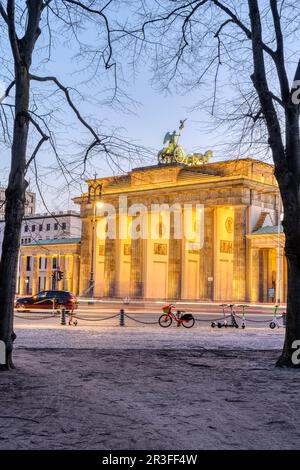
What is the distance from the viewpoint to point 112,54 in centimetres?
1286

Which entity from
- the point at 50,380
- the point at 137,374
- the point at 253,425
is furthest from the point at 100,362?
the point at 253,425

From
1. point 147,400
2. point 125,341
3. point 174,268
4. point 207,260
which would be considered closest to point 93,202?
point 125,341

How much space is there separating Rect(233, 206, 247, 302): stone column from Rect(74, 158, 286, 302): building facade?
100mm

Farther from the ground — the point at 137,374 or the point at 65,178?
the point at 65,178

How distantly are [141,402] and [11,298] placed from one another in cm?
403

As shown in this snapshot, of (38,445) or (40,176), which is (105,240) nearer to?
(40,176)

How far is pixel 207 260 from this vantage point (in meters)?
65.0

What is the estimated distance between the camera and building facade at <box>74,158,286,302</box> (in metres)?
61.8

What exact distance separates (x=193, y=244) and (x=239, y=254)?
8.99 m

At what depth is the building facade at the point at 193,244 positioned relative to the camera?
61750 mm

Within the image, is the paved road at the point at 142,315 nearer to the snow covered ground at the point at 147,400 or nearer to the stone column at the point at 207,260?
the stone column at the point at 207,260

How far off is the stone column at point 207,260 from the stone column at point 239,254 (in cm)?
346

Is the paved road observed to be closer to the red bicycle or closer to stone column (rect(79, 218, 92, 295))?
the red bicycle

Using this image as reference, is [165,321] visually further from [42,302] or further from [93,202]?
[42,302]
